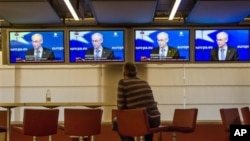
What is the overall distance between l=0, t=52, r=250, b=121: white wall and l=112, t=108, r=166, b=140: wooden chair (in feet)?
12.9

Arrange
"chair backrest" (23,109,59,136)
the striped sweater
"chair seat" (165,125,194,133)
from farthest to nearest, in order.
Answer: "chair backrest" (23,109,59,136), "chair seat" (165,125,194,133), the striped sweater

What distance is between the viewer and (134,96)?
219 inches

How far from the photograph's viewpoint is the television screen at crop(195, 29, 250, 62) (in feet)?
26.5

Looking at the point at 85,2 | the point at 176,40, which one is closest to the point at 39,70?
the point at 85,2

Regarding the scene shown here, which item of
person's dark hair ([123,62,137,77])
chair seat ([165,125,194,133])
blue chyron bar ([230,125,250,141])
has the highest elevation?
person's dark hair ([123,62,137,77])

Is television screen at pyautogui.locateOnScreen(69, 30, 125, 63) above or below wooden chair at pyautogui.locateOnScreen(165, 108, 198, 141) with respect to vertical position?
above

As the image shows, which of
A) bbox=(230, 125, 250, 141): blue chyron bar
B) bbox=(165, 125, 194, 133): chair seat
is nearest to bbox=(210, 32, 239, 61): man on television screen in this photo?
bbox=(165, 125, 194, 133): chair seat

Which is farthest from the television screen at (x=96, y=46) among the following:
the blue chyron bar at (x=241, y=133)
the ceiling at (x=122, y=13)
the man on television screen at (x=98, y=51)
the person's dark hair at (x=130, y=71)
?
the blue chyron bar at (x=241, y=133)

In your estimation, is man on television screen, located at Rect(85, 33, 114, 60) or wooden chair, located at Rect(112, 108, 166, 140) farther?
man on television screen, located at Rect(85, 33, 114, 60)

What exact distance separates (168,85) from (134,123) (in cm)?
431

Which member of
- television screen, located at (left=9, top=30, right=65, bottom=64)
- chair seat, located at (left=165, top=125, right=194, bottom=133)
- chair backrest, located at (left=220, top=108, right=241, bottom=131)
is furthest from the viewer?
television screen, located at (left=9, top=30, right=65, bottom=64)

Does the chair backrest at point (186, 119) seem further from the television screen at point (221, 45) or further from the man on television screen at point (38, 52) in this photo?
the man on television screen at point (38, 52)

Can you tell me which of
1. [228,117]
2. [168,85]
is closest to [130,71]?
[228,117]

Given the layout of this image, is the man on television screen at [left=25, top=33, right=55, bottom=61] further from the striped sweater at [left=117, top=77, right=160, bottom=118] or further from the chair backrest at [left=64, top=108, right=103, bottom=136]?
the striped sweater at [left=117, top=77, right=160, bottom=118]
